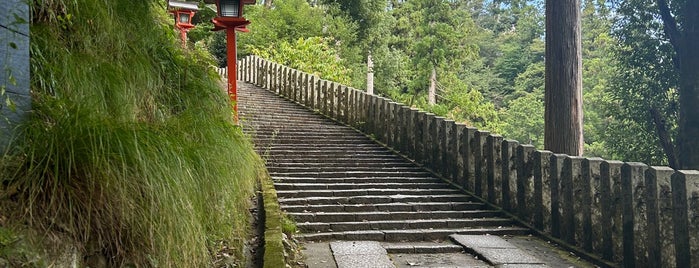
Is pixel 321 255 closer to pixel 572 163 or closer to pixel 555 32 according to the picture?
pixel 572 163

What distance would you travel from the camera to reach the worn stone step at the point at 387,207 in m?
6.87

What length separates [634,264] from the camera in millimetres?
5000

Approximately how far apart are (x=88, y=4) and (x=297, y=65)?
635 inches

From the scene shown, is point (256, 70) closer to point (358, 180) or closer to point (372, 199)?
point (358, 180)

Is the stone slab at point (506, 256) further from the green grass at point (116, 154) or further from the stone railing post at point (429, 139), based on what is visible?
the stone railing post at point (429, 139)

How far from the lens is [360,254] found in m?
5.34

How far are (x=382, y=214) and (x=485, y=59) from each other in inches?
1324

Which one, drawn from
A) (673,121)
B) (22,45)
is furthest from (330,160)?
(673,121)

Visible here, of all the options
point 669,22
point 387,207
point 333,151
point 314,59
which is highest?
point 314,59

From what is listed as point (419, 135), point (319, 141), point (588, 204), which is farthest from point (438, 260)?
point (319, 141)

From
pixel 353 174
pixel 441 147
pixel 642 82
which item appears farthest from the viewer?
pixel 642 82

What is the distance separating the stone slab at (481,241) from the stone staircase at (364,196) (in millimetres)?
186

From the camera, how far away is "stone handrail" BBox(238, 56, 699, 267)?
461cm

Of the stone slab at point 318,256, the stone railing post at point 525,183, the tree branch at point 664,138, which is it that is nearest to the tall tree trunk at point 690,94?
the tree branch at point 664,138
